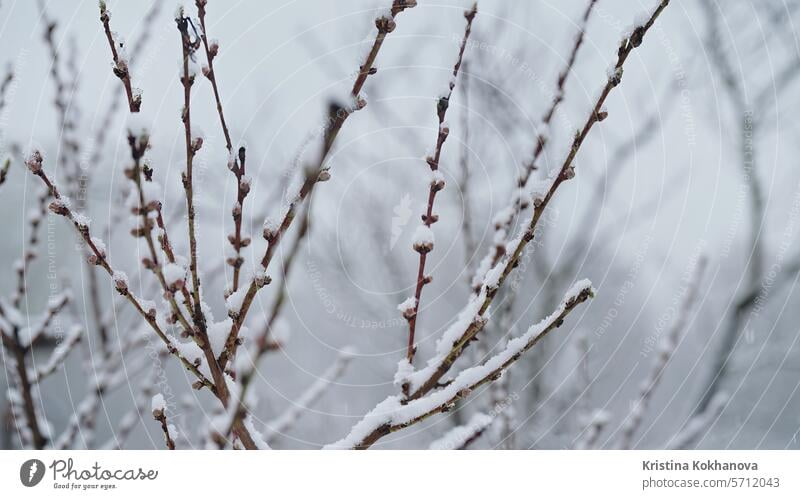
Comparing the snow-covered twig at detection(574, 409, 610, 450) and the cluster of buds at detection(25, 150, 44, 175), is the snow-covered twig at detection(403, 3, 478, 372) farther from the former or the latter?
the snow-covered twig at detection(574, 409, 610, 450)

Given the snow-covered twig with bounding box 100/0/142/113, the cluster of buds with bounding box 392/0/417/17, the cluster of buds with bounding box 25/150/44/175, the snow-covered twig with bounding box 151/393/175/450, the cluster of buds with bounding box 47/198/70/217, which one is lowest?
the snow-covered twig with bounding box 151/393/175/450

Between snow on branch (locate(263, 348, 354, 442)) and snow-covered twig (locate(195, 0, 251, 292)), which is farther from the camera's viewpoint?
snow on branch (locate(263, 348, 354, 442))

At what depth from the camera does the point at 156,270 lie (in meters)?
0.34

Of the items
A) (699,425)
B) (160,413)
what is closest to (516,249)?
(160,413)

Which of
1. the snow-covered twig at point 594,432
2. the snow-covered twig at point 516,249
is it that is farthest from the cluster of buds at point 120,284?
the snow-covered twig at point 594,432

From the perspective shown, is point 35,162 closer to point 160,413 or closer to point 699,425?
point 160,413

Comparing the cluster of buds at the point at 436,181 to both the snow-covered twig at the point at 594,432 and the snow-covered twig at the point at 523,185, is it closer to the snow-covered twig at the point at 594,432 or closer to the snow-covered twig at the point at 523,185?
the snow-covered twig at the point at 523,185

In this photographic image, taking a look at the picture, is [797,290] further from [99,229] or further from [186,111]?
[99,229]

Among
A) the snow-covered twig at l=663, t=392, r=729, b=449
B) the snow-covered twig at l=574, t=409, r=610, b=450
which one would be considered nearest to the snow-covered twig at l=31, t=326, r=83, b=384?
the snow-covered twig at l=574, t=409, r=610, b=450

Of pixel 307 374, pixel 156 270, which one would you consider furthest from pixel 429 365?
pixel 307 374
